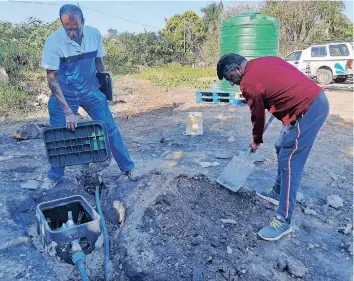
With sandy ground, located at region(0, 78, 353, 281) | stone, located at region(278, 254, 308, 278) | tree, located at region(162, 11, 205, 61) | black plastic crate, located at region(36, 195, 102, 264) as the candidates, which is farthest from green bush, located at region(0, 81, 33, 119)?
tree, located at region(162, 11, 205, 61)

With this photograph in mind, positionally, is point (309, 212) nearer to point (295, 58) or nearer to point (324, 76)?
point (324, 76)

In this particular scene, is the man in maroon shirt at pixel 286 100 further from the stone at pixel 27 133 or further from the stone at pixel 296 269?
the stone at pixel 27 133

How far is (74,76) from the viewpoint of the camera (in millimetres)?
3182

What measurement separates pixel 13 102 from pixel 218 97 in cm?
431

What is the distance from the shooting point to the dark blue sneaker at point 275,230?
2.71 meters

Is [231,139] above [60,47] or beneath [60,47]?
beneath

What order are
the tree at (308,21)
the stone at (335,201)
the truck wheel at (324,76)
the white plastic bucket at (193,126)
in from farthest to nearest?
the tree at (308,21), the truck wheel at (324,76), the white plastic bucket at (193,126), the stone at (335,201)

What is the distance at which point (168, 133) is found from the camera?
5.60m

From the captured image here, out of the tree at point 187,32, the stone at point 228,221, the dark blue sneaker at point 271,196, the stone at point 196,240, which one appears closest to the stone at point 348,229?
the dark blue sneaker at point 271,196

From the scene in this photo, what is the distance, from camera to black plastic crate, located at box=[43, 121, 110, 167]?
9.87ft

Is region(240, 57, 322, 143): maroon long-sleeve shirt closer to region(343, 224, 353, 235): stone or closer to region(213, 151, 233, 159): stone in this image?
region(343, 224, 353, 235): stone

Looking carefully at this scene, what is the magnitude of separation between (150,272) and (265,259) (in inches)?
32.0

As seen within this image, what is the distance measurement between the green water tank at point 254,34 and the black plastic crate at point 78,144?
5.12 m

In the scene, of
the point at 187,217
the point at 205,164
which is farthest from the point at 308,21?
the point at 187,217
